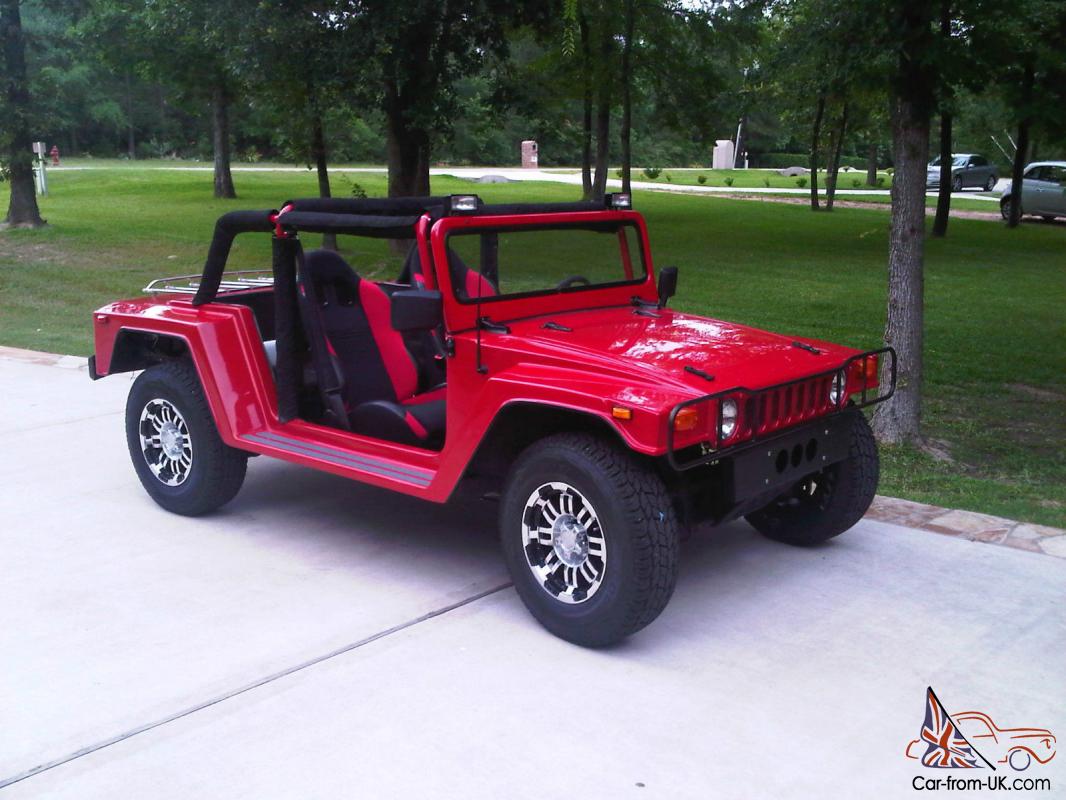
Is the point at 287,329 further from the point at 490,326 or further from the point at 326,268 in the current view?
the point at 490,326

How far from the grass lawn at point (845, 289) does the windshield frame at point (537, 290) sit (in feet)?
6.64

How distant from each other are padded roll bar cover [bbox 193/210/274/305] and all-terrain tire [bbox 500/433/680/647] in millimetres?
2078

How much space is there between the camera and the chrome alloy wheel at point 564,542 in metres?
4.39

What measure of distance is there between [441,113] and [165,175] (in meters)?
23.9

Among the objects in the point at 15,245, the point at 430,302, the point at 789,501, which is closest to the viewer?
the point at 430,302

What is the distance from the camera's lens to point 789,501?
18.0ft

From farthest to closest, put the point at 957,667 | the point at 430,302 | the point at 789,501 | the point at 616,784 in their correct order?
the point at 789,501
the point at 430,302
the point at 957,667
the point at 616,784

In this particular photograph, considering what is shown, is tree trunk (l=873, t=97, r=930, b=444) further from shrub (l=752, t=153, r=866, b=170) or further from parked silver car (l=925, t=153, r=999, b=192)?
shrub (l=752, t=153, r=866, b=170)

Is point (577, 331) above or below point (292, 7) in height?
below

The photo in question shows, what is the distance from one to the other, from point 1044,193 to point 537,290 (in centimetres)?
2309

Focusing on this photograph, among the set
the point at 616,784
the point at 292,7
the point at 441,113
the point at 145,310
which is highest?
the point at 292,7

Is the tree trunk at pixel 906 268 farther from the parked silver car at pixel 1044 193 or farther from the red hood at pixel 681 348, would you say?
the parked silver car at pixel 1044 193

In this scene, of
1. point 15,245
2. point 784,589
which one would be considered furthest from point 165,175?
point 784,589

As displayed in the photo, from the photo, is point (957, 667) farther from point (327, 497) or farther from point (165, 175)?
point (165, 175)
